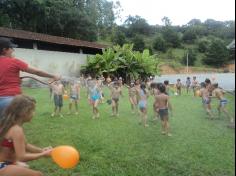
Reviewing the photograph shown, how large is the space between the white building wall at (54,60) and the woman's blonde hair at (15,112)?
905 inches

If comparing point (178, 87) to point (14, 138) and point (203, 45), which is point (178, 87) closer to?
point (14, 138)

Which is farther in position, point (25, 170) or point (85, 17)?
point (85, 17)

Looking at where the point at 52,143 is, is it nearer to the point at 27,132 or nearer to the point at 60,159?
the point at 27,132

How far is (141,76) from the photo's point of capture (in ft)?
108

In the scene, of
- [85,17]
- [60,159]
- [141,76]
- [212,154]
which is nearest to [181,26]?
[85,17]

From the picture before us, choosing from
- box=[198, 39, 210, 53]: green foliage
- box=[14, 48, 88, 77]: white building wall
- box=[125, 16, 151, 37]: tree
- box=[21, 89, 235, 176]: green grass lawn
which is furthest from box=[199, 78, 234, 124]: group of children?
box=[125, 16, 151, 37]: tree

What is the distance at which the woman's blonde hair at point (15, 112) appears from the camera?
3780 mm

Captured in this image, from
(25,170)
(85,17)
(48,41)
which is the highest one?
(85,17)

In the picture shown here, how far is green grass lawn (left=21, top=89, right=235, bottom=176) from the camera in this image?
6555 millimetres

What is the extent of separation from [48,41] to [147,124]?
18.1 metres

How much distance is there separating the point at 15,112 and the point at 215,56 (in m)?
45.9

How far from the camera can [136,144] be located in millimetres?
8570

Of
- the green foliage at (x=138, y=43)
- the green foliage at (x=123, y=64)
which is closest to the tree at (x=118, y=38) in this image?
the green foliage at (x=138, y=43)

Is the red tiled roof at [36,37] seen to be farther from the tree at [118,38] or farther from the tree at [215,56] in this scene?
the tree at [215,56]
